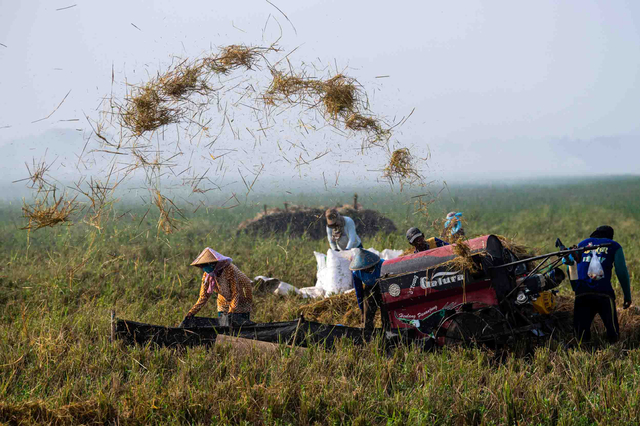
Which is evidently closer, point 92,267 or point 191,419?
point 191,419

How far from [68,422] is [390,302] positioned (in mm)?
3033

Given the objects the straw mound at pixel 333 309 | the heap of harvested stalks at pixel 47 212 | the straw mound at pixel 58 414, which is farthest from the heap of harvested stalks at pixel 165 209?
the straw mound at pixel 58 414

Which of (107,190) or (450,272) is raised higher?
(107,190)

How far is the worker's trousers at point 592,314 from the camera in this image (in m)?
5.21

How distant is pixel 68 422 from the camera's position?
12.4 feet

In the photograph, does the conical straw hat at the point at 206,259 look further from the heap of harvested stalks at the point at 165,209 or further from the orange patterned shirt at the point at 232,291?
the heap of harvested stalks at the point at 165,209

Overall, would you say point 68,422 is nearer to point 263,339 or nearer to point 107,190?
point 263,339

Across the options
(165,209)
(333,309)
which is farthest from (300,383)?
(165,209)

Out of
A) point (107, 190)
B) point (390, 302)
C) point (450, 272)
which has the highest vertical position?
point (107, 190)

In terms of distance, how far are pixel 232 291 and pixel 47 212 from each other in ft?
6.80

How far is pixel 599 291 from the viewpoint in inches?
204

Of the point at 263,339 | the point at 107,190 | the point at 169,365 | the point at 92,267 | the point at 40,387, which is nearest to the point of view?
the point at 40,387

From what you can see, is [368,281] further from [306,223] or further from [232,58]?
[306,223]

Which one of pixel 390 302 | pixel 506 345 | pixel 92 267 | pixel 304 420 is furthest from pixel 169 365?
pixel 92 267
